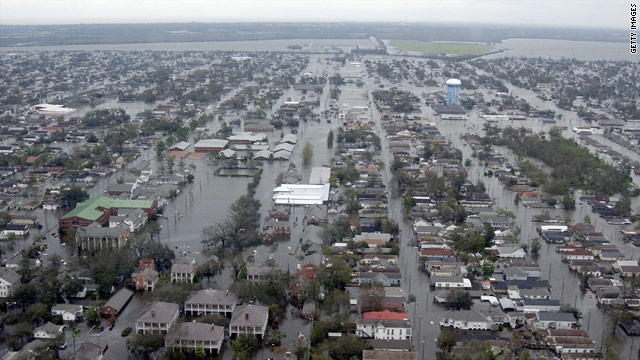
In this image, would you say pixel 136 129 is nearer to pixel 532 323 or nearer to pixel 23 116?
pixel 23 116

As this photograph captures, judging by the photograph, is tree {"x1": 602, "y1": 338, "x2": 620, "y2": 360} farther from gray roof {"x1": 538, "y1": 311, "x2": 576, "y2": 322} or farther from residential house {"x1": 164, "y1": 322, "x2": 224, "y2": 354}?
residential house {"x1": 164, "y1": 322, "x2": 224, "y2": 354}

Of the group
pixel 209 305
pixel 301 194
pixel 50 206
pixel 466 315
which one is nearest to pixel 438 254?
pixel 466 315

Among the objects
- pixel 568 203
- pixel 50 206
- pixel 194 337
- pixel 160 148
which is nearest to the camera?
pixel 194 337

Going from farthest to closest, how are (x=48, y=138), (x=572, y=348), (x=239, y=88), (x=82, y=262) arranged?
(x=239, y=88) < (x=48, y=138) < (x=82, y=262) < (x=572, y=348)

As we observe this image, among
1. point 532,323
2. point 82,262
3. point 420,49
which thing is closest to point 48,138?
point 82,262

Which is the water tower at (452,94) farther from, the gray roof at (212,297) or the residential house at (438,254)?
the gray roof at (212,297)

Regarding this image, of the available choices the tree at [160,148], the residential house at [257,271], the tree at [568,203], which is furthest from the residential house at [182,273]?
the tree at [160,148]

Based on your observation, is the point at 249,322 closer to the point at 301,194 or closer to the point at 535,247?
the point at 535,247
